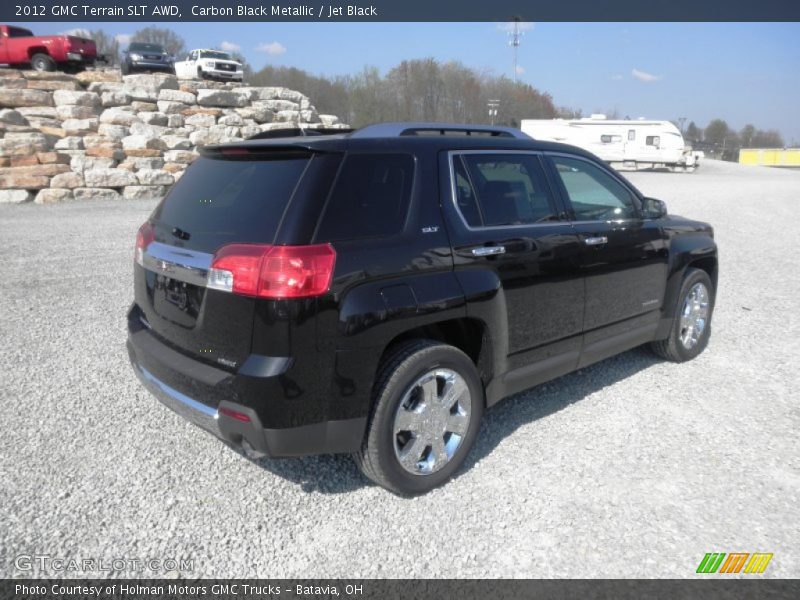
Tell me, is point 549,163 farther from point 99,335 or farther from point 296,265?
point 99,335

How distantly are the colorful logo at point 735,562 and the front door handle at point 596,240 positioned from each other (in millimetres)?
1968

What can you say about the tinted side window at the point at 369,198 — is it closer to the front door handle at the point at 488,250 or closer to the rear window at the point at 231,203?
the rear window at the point at 231,203

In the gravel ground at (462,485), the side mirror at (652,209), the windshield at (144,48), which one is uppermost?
the windshield at (144,48)

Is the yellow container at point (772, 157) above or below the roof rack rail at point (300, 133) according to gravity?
above

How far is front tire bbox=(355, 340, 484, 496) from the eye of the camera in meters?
2.96

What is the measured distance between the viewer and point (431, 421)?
10.5 ft

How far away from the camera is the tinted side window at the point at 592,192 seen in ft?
13.5

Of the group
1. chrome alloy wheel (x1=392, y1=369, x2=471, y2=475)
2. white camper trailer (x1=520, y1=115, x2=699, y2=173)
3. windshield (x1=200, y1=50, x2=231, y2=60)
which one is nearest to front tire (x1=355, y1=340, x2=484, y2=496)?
chrome alloy wheel (x1=392, y1=369, x2=471, y2=475)

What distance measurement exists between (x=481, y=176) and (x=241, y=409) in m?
1.88

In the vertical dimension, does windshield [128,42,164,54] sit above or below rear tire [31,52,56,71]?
above

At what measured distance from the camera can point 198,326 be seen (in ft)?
9.53

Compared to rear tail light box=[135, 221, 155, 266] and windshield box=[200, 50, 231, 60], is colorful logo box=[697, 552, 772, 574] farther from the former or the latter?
windshield box=[200, 50, 231, 60]

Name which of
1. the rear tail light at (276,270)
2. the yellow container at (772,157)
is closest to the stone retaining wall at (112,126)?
the rear tail light at (276,270)

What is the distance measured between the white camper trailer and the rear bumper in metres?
38.6
